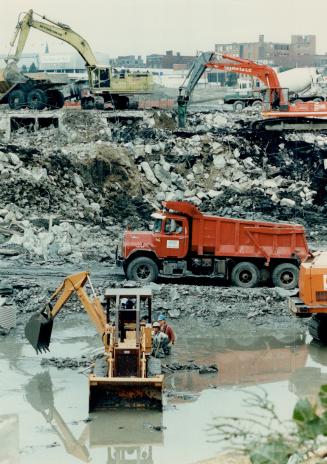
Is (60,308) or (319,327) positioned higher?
(60,308)

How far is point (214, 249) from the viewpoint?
23469 millimetres

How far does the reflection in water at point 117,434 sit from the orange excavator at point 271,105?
Answer: 23.7 m

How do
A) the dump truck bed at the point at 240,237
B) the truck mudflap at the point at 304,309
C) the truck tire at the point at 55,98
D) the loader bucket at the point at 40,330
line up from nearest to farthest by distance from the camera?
1. the loader bucket at the point at 40,330
2. the truck mudflap at the point at 304,309
3. the dump truck bed at the point at 240,237
4. the truck tire at the point at 55,98

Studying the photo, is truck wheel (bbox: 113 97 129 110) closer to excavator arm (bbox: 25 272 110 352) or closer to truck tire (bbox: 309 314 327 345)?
truck tire (bbox: 309 314 327 345)

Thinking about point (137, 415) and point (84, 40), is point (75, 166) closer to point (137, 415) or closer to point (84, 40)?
point (84, 40)

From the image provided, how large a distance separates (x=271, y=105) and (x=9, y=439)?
2636cm

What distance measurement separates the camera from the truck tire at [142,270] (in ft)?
77.5

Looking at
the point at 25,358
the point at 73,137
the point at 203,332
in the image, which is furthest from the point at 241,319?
the point at 73,137

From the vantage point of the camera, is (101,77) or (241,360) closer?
(241,360)

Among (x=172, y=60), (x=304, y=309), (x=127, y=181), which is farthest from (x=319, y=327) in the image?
(x=172, y=60)

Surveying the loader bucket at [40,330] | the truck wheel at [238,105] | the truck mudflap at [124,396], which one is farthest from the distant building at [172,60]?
the truck mudflap at [124,396]

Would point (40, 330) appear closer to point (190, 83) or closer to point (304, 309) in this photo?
point (304, 309)

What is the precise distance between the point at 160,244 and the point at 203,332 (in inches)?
136

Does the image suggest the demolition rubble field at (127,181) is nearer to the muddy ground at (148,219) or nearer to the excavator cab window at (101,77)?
the muddy ground at (148,219)
